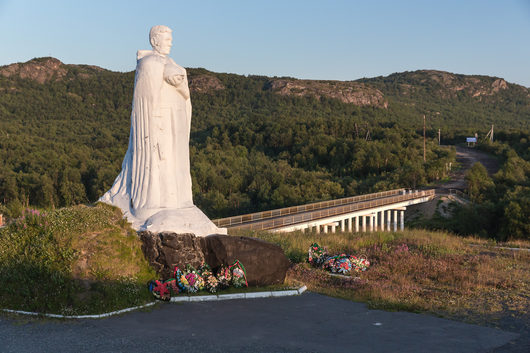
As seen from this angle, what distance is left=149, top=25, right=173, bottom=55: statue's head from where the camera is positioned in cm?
1193

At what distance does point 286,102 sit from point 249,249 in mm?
138741

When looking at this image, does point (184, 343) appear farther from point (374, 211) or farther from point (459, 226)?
point (459, 226)

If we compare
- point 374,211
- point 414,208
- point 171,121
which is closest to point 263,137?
point 414,208

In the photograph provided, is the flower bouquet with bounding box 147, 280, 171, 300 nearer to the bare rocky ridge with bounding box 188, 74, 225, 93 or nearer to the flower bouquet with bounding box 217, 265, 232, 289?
the flower bouquet with bounding box 217, 265, 232, 289

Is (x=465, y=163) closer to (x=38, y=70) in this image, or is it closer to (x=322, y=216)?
(x=322, y=216)

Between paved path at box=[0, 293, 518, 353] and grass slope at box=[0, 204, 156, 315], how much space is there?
1.88 ft

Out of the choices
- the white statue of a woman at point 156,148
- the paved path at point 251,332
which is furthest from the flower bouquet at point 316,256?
the paved path at point 251,332

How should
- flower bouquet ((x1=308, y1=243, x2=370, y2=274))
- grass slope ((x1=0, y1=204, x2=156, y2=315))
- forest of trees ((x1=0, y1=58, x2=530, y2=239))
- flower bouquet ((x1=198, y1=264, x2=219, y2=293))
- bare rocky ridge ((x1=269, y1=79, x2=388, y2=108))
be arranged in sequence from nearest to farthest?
grass slope ((x1=0, y1=204, x2=156, y2=315)), flower bouquet ((x1=198, y1=264, x2=219, y2=293)), flower bouquet ((x1=308, y1=243, x2=370, y2=274)), forest of trees ((x1=0, y1=58, x2=530, y2=239)), bare rocky ridge ((x1=269, y1=79, x2=388, y2=108))

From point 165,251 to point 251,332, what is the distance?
11.1 feet

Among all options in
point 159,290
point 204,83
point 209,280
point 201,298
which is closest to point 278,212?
point 209,280

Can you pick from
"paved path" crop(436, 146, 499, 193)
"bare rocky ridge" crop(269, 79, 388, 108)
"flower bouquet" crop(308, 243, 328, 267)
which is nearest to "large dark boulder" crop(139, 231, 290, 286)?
"flower bouquet" crop(308, 243, 328, 267)

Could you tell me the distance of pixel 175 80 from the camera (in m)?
11.8

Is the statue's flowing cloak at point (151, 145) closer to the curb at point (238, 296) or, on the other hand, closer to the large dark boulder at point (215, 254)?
the large dark boulder at point (215, 254)

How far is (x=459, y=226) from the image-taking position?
132ft
